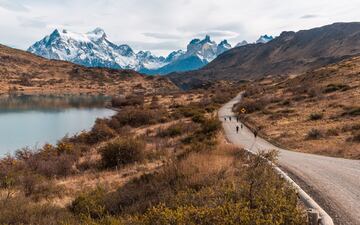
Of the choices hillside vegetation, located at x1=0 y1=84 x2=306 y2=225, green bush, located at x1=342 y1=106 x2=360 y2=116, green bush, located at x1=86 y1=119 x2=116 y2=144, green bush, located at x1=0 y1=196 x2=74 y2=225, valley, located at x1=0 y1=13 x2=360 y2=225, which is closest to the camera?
hillside vegetation, located at x1=0 y1=84 x2=306 y2=225

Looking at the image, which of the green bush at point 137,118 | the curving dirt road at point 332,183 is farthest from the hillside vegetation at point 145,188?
the green bush at point 137,118

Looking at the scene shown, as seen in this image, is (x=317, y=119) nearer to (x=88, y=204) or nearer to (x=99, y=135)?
(x=99, y=135)

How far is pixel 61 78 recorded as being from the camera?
466ft

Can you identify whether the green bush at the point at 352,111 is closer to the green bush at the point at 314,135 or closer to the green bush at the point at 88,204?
the green bush at the point at 314,135

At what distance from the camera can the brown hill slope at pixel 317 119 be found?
2139 cm

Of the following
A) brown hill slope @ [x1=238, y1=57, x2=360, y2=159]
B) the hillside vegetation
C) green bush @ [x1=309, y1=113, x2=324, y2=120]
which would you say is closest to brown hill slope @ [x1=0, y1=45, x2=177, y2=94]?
brown hill slope @ [x1=238, y1=57, x2=360, y2=159]

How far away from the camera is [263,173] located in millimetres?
8523

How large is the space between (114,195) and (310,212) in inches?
234

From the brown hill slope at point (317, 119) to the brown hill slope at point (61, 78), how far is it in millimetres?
78418

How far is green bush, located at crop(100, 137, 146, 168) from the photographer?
18.5 meters

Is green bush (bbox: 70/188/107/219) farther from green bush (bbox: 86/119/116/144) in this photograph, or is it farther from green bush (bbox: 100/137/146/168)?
green bush (bbox: 86/119/116/144)

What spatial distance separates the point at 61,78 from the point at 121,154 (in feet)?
433

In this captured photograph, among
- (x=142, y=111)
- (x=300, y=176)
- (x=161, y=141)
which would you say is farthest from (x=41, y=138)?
(x=300, y=176)

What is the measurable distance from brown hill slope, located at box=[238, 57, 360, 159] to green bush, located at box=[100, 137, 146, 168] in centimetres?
985
